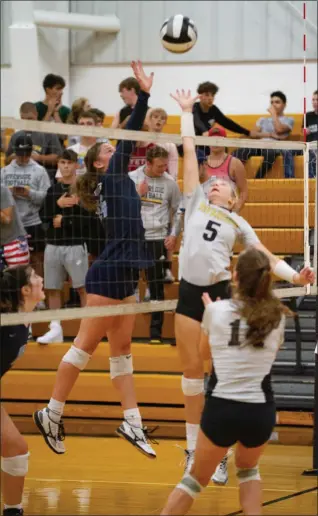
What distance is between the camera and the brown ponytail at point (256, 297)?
197 inches

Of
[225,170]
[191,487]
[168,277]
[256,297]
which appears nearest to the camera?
[256,297]

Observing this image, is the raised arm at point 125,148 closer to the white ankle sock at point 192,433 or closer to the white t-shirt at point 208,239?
the white t-shirt at point 208,239

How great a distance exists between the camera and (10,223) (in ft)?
18.4

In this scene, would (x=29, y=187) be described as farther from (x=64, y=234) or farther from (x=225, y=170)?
(x=225, y=170)

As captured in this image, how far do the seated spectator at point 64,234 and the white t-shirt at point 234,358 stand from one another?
2.03 metres

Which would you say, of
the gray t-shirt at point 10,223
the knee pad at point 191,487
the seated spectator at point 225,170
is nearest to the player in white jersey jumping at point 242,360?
the knee pad at point 191,487

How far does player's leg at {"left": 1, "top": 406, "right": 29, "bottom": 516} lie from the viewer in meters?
5.62

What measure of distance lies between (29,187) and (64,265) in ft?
2.43

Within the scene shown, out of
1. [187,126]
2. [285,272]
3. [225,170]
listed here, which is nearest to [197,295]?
[285,272]

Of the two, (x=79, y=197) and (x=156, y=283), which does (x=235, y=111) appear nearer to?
(x=156, y=283)

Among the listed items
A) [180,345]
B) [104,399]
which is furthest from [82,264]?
[180,345]

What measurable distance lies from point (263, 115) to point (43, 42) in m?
3.31

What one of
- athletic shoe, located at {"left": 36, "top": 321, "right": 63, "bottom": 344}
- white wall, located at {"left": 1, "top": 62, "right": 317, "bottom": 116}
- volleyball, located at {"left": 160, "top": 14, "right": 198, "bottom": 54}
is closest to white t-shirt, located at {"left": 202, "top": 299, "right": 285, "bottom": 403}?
volleyball, located at {"left": 160, "top": 14, "right": 198, "bottom": 54}

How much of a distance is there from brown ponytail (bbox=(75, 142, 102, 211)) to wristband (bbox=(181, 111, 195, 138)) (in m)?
0.65
